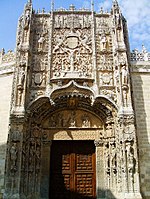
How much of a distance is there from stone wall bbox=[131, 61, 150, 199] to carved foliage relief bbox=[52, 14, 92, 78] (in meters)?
1.90

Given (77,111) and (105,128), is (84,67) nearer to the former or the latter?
(77,111)

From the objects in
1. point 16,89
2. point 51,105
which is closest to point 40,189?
point 51,105

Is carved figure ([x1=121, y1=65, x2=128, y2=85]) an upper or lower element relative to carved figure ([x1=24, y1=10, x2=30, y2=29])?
lower

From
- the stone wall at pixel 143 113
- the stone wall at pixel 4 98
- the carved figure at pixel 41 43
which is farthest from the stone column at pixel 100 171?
the carved figure at pixel 41 43

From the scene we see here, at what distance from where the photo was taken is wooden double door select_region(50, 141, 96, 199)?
30.5ft

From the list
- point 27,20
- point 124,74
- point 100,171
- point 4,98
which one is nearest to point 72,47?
point 27,20

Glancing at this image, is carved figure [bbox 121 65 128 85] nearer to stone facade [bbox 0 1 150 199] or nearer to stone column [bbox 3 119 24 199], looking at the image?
stone facade [bbox 0 1 150 199]

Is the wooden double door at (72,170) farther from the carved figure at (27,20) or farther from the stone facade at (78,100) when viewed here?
the carved figure at (27,20)

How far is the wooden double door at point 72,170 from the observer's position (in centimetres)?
928

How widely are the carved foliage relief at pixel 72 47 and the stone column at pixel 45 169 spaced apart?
2.68m

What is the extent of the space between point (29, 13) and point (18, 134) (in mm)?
5152

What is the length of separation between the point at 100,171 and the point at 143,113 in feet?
8.68

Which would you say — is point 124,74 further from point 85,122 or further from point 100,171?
point 100,171

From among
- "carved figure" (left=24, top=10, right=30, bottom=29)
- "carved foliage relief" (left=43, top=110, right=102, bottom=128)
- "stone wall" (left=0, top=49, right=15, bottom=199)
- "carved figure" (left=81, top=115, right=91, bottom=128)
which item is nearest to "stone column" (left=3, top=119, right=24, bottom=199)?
"stone wall" (left=0, top=49, right=15, bottom=199)
